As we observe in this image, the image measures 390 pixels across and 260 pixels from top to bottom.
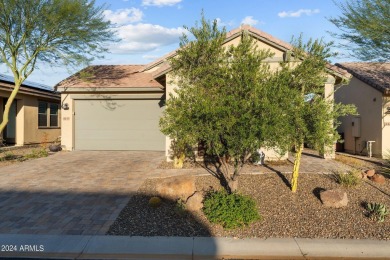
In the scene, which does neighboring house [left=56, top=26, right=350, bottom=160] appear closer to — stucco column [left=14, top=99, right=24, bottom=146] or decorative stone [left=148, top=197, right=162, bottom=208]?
stucco column [left=14, top=99, right=24, bottom=146]

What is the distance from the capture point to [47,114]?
20.5 m

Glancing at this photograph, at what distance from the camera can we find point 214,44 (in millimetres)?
6520

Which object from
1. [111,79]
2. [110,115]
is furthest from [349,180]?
[111,79]

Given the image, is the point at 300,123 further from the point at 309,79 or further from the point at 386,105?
the point at 386,105

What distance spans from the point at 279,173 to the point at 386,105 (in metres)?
7.53

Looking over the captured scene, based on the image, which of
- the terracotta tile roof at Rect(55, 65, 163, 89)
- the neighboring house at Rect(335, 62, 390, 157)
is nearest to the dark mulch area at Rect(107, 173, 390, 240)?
the neighboring house at Rect(335, 62, 390, 157)

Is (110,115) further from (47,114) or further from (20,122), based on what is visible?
(47,114)

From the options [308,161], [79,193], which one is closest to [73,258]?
[79,193]

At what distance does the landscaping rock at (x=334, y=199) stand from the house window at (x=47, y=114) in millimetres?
17576

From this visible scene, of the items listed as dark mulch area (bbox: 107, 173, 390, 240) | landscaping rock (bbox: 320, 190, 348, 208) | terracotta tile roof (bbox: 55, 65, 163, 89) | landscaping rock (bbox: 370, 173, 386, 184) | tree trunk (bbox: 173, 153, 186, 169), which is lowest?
dark mulch area (bbox: 107, 173, 390, 240)

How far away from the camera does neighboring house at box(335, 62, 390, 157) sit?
45.6 ft

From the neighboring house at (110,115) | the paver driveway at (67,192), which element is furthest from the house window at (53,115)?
the paver driveway at (67,192)

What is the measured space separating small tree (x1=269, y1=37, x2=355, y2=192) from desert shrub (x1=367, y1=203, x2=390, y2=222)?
144 centimetres

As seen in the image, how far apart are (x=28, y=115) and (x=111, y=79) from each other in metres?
5.51
